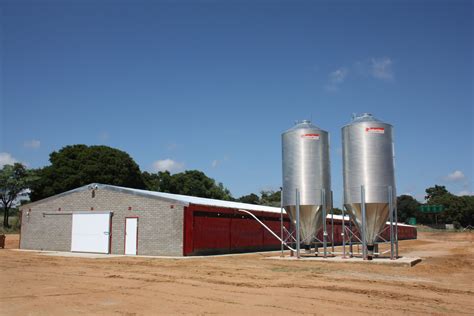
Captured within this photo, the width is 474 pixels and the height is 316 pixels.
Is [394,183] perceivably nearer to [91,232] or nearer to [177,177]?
[91,232]

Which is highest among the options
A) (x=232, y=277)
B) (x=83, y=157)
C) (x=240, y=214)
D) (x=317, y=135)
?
(x=83, y=157)

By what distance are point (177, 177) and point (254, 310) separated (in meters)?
74.2

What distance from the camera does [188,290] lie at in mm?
12883

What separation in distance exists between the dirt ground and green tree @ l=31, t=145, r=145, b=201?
40.4 m

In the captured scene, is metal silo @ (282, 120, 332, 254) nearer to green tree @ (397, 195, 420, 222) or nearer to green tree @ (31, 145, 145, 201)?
green tree @ (31, 145, 145, 201)

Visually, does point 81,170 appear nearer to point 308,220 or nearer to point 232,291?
point 308,220

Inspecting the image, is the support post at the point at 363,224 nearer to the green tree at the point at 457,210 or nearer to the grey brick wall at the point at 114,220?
the grey brick wall at the point at 114,220

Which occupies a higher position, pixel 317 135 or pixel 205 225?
pixel 317 135

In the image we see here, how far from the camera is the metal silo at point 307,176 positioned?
24.6m

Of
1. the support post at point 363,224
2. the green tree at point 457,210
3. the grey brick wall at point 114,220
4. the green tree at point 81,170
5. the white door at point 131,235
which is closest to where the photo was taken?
the support post at point 363,224

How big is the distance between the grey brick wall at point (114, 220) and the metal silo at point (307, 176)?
7.19m

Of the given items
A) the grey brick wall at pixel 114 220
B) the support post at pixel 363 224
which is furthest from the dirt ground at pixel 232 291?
the grey brick wall at pixel 114 220

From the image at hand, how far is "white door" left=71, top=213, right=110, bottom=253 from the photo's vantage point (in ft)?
100

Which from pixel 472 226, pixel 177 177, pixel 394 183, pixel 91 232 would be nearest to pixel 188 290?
pixel 394 183
